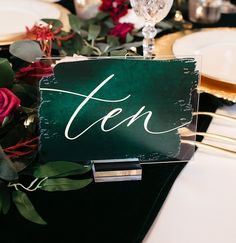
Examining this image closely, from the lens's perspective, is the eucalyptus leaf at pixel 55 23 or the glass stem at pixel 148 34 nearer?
the glass stem at pixel 148 34

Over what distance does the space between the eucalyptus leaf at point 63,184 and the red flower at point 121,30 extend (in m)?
0.47

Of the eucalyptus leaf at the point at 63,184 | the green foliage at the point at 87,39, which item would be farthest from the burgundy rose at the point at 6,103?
the green foliage at the point at 87,39

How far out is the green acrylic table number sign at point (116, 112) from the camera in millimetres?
532

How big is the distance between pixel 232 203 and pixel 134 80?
21cm

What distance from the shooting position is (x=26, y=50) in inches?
26.9

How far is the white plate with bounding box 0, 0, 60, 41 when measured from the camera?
0.98 m

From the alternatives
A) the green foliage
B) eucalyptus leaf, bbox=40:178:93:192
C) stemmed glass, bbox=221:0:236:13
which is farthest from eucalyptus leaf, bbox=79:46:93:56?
stemmed glass, bbox=221:0:236:13

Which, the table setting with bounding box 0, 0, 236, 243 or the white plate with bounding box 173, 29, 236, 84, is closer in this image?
the table setting with bounding box 0, 0, 236, 243

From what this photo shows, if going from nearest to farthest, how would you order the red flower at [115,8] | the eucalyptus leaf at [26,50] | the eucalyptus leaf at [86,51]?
the eucalyptus leaf at [26,50] → the eucalyptus leaf at [86,51] → the red flower at [115,8]

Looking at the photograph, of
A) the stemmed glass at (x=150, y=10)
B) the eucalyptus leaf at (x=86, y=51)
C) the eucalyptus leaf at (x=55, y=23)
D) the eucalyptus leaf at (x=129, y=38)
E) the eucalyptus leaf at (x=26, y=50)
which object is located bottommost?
the eucalyptus leaf at (x=129, y=38)

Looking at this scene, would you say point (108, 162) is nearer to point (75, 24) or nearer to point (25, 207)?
point (25, 207)

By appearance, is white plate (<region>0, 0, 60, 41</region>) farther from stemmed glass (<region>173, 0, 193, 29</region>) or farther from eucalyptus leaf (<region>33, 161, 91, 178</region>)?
eucalyptus leaf (<region>33, 161, 91, 178</region>)

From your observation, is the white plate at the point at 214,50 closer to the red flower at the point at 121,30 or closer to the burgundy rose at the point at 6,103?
the red flower at the point at 121,30

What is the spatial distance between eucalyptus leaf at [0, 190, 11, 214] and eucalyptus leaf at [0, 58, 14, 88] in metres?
0.16
